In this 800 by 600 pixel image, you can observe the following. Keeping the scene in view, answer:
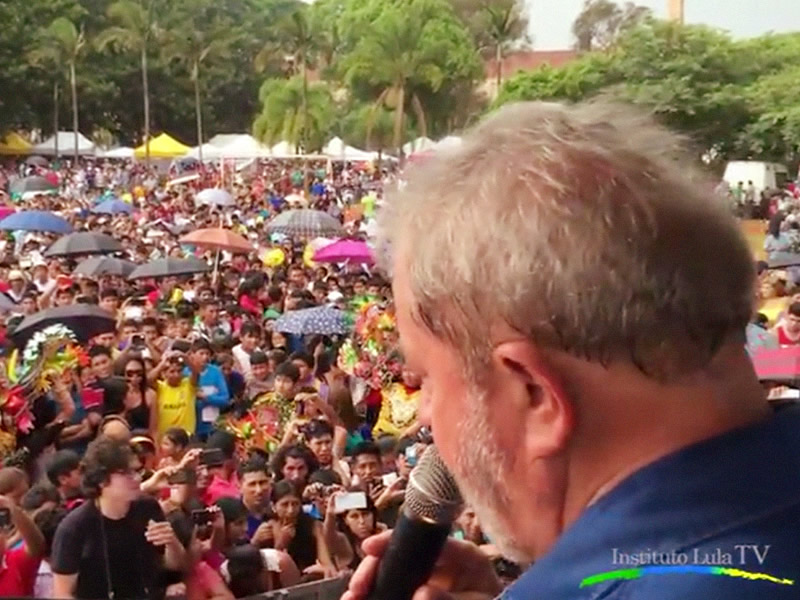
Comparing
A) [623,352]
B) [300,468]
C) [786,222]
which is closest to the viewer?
[623,352]

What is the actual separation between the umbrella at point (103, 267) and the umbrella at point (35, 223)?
10.7 feet

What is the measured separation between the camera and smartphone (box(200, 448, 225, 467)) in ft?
18.9

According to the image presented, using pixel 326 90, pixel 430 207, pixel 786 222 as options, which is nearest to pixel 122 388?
pixel 430 207

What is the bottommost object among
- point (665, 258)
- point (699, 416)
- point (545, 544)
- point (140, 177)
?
point (140, 177)

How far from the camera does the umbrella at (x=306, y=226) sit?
18.0 meters

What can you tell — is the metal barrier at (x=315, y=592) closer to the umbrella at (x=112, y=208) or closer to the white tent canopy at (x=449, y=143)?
the white tent canopy at (x=449, y=143)

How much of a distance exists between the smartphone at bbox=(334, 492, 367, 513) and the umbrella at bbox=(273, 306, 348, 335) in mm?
5044

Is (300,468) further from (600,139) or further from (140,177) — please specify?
(140,177)

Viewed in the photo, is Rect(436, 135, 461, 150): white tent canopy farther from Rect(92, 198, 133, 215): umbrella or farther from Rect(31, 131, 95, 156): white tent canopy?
Rect(31, 131, 95, 156): white tent canopy

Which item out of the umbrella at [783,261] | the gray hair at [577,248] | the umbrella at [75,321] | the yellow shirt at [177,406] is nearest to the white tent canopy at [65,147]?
the umbrella at [783,261]

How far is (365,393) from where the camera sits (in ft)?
28.3

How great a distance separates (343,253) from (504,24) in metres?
36.2

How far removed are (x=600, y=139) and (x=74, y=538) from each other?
3.52 m

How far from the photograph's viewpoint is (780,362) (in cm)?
589
